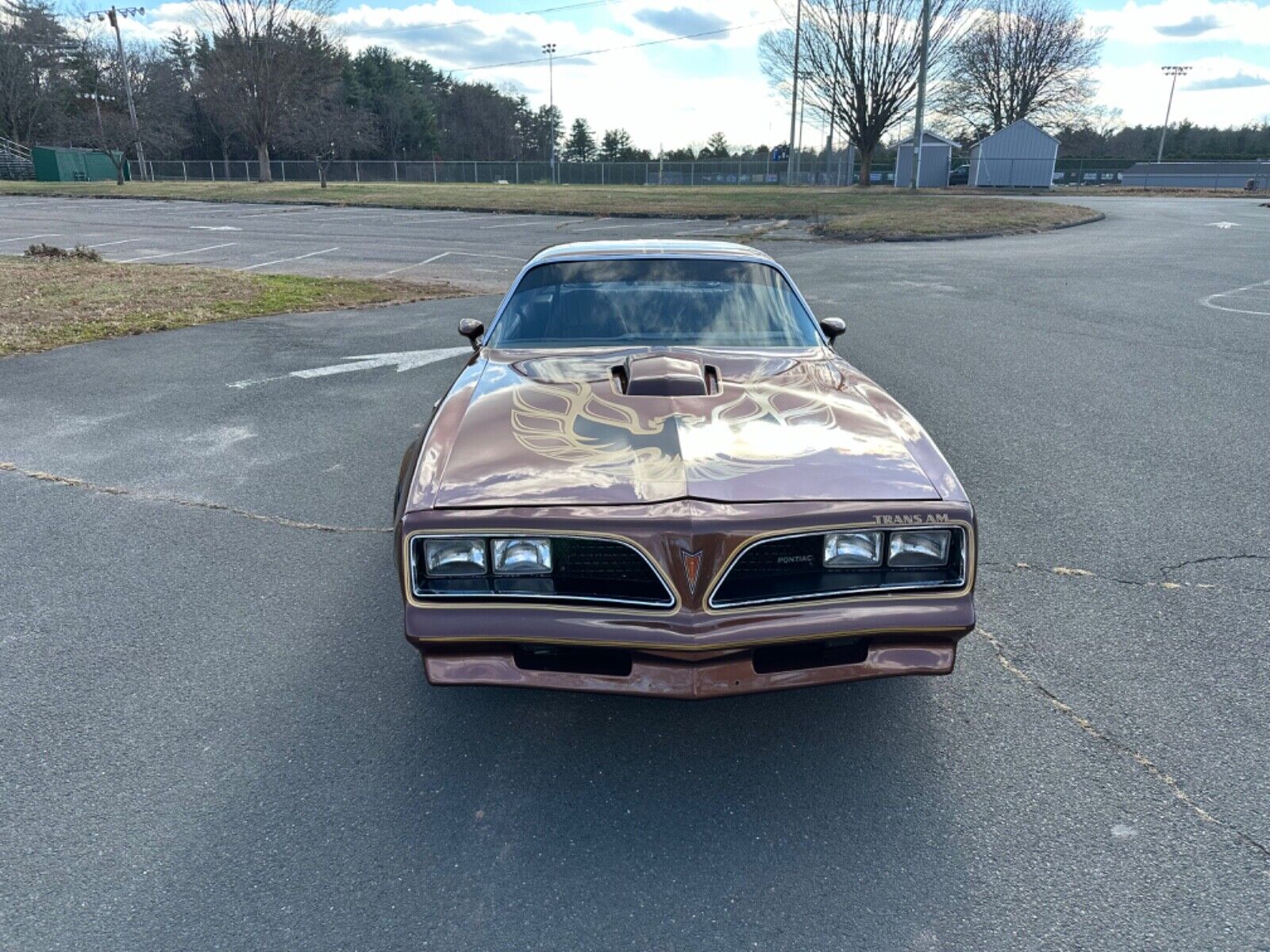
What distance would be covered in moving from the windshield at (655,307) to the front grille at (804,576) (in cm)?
157

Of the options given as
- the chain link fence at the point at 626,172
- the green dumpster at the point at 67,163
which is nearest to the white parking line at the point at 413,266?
the green dumpster at the point at 67,163

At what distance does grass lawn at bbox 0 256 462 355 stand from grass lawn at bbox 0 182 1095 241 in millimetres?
12436

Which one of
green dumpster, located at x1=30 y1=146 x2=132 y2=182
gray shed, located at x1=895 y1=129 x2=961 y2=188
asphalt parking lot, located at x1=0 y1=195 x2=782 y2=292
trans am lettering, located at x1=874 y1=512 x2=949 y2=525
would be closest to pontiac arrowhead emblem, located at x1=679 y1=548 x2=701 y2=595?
trans am lettering, located at x1=874 y1=512 x2=949 y2=525

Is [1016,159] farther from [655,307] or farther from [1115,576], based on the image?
[655,307]

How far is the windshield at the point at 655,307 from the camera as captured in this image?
3912mm

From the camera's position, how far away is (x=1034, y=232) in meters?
20.9

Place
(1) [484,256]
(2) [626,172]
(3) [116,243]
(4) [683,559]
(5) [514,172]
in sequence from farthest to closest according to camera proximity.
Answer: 1. (5) [514,172]
2. (2) [626,172]
3. (3) [116,243]
4. (1) [484,256]
5. (4) [683,559]

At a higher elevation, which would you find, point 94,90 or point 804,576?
point 94,90

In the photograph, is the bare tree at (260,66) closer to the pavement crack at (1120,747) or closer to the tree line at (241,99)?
the tree line at (241,99)

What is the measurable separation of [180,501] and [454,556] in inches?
121

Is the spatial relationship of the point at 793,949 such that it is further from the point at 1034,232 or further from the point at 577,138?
the point at 577,138

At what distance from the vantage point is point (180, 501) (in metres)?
4.82

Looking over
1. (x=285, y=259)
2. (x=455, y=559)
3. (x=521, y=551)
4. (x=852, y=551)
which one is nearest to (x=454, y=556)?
(x=455, y=559)

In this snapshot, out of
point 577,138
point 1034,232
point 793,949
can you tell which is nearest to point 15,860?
point 793,949
